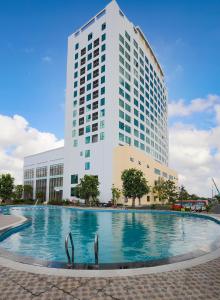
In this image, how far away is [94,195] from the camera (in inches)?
1896

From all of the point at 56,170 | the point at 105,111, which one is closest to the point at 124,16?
the point at 105,111

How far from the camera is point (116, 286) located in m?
4.69

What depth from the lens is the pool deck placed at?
425cm

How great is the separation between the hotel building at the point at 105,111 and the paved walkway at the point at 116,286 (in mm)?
44235

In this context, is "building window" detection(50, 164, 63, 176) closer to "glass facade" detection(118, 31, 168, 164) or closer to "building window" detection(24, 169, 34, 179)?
"building window" detection(24, 169, 34, 179)

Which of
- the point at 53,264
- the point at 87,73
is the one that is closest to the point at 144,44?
the point at 87,73

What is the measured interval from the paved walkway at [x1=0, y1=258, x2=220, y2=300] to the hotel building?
145 feet

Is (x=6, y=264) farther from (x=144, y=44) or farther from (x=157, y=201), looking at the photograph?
(x=144, y=44)

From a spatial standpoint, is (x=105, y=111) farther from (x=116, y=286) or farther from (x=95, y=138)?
(x=116, y=286)

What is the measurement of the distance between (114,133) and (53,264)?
45.2m

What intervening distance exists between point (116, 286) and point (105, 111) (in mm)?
48897

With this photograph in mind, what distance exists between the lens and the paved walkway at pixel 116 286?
4234 millimetres

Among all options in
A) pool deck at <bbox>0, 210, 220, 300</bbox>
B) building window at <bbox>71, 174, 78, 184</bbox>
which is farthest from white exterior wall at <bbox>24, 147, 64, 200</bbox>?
pool deck at <bbox>0, 210, 220, 300</bbox>

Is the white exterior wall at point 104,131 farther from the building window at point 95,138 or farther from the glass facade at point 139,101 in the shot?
the glass facade at point 139,101
